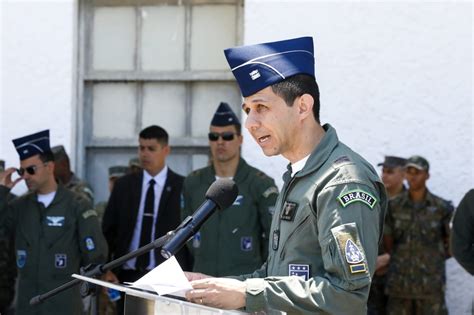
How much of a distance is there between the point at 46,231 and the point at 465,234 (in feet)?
10.2

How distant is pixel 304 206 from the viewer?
3439 mm

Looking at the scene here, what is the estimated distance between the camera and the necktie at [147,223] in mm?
7598

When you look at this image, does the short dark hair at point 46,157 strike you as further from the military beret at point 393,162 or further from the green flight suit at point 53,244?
the military beret at point 393,162

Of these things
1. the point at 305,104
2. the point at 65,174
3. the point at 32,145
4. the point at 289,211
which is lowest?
the point at 65,174

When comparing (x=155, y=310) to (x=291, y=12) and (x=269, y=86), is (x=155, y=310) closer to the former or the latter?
(x=269, y=86)

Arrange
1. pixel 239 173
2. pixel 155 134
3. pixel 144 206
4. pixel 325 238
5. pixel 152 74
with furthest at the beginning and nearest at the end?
pixel 152 74
pixel 155 134
pixel 144 206
pixel 239 173
pixel 325 238

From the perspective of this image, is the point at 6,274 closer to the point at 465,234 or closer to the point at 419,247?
the point at 419,247

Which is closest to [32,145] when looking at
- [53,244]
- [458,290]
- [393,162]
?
[53,244]

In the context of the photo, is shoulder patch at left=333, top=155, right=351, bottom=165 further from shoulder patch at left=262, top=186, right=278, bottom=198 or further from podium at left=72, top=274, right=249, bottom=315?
shoulder patch at left=262, top=186, right=278, bottom=198

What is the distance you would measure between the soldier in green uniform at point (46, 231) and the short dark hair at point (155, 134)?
0.81 metres

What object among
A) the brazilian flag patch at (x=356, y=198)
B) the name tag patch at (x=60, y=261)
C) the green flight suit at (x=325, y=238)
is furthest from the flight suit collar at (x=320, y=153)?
the name tag patch at (x=60, y=261)

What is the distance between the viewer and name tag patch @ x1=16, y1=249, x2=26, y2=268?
7367mm

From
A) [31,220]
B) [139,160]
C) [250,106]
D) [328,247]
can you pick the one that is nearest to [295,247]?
[328,247]

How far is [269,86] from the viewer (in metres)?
3.54
